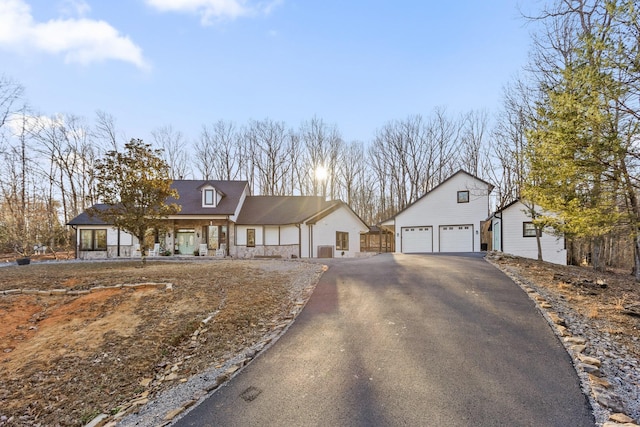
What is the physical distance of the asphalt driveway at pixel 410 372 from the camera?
11.1 ft

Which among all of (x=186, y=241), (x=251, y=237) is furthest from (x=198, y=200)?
(x=251, y=237)

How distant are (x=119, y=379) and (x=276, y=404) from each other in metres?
2.87

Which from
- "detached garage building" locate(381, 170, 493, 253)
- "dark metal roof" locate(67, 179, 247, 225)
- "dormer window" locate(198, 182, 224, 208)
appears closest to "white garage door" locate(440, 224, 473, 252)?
"detached garage building" locate(381, 170, 493, 253)

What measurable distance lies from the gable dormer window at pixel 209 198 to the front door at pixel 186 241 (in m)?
2.07

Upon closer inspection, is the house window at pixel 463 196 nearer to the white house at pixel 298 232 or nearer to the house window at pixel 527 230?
the house window at pixel 527 230

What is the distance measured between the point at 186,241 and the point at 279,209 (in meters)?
→ 6.67

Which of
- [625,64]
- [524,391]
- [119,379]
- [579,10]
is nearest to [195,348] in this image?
[119,379]

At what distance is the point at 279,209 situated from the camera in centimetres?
2431

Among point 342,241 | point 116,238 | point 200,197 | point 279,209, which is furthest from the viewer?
point 279,209

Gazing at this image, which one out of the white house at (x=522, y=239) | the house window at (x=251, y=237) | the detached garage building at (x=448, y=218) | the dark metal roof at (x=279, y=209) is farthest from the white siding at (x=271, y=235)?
the white house at (x=522, y=239)

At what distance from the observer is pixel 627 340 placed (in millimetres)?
→ 5156

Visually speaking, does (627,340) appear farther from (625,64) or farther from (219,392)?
(219,392)

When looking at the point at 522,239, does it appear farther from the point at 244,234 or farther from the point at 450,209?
the point at 244,234

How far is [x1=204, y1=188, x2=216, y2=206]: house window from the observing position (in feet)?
73.9
